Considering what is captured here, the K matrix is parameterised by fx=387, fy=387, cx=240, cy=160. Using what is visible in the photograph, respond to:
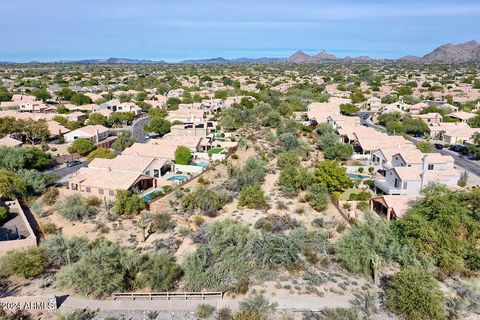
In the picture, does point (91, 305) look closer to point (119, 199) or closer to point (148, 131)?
point (119, 199)

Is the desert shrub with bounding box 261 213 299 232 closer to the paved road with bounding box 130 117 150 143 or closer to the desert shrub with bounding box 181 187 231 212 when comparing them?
the desert shrub with bounding box 181 187 231 212

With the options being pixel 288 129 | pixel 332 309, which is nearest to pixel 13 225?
pixel 332 309

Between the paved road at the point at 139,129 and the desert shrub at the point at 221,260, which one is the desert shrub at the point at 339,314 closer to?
the desert shrub at the point at 221,260

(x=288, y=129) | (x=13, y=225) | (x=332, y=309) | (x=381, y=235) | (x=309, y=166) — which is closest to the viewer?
(x=332, y=309)

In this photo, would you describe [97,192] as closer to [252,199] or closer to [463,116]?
[252,199]

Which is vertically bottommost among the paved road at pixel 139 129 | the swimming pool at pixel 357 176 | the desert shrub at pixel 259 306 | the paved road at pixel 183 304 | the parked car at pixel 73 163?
the paved road at pixel 183 304

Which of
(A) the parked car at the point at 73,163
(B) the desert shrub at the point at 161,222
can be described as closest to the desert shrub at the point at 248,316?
(B) the desert shrub at the point at 161,222
